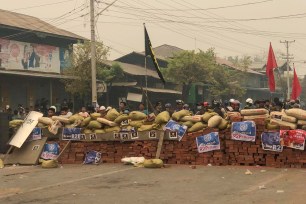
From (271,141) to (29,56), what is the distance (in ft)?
70.9

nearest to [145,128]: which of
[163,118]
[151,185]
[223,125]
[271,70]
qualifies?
[163,118]

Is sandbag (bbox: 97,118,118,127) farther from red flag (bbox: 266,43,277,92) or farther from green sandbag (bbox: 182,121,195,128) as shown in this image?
red flag (bbox: 266,43,277,92)

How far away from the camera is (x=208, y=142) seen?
35.3 ft

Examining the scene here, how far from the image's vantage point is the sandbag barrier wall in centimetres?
1024

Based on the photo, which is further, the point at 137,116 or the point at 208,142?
the point at 137,116

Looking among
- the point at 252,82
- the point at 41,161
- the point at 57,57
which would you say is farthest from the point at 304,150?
the point at 252,82

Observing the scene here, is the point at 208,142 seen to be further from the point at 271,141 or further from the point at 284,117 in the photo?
the point at 284,117

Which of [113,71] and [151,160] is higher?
[113,71]

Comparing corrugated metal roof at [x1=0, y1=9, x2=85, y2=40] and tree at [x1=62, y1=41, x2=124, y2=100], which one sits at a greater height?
corrugated metal roof at [x1=0, y1=9, x2=85, y2=40]

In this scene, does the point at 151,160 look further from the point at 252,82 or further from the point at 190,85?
the point at 252,82

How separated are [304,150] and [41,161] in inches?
253

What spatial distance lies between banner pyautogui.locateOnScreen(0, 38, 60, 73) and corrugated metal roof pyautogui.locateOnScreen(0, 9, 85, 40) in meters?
1.01

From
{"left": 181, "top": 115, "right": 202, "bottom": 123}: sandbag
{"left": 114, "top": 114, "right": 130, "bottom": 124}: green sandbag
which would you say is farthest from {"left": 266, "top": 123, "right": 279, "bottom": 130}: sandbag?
{"left": 114, "top": 114, "right": 130, "bottom": 124}: green sandbag

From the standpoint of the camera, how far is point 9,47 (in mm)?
27562
